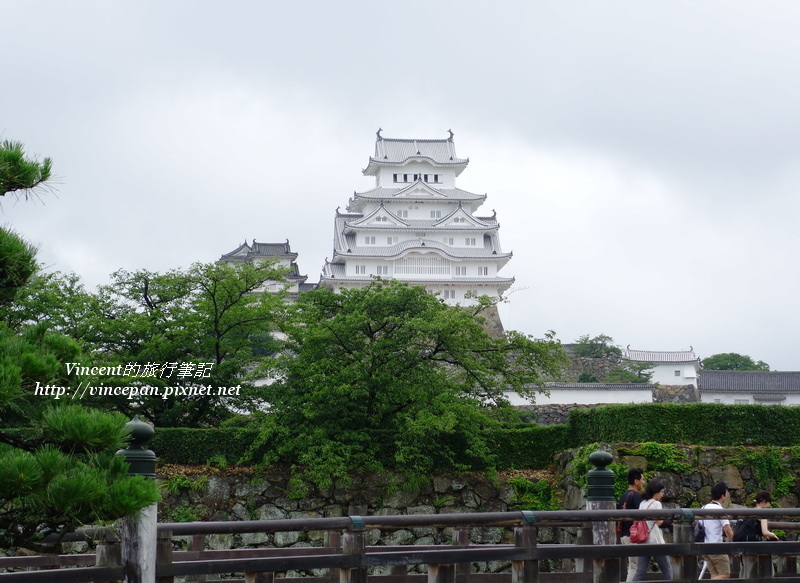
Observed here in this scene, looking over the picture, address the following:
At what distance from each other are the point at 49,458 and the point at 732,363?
52.6m

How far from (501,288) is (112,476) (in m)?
47.2

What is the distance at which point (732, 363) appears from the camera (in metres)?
53.9

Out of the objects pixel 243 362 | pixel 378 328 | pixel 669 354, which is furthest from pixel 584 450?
pixel 669 354

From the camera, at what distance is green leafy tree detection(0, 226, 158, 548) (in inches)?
221

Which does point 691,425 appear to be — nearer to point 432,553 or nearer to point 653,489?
point 653,489

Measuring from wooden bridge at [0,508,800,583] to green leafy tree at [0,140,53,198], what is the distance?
8.33ft

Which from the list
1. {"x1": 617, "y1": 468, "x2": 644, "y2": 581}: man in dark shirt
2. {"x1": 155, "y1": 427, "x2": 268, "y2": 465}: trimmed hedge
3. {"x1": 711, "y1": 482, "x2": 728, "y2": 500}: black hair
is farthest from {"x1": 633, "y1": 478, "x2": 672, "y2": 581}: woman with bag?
{"x1": 155, "y1": 427, "x2": 268, "y2": 465}: trimmed hedge

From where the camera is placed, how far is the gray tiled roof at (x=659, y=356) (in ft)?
154

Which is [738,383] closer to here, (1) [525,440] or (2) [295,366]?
(1) [525,440]

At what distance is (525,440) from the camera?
19719 millimetres

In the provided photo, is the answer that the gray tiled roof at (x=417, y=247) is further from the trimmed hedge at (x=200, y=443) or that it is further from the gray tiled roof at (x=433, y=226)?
the trimmed hedge at (x=200, y=443)

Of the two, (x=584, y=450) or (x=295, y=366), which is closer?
(x=584, y=450)

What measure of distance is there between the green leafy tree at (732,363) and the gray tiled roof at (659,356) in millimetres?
6930

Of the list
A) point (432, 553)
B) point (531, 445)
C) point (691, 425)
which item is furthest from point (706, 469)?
point (432, 553)
